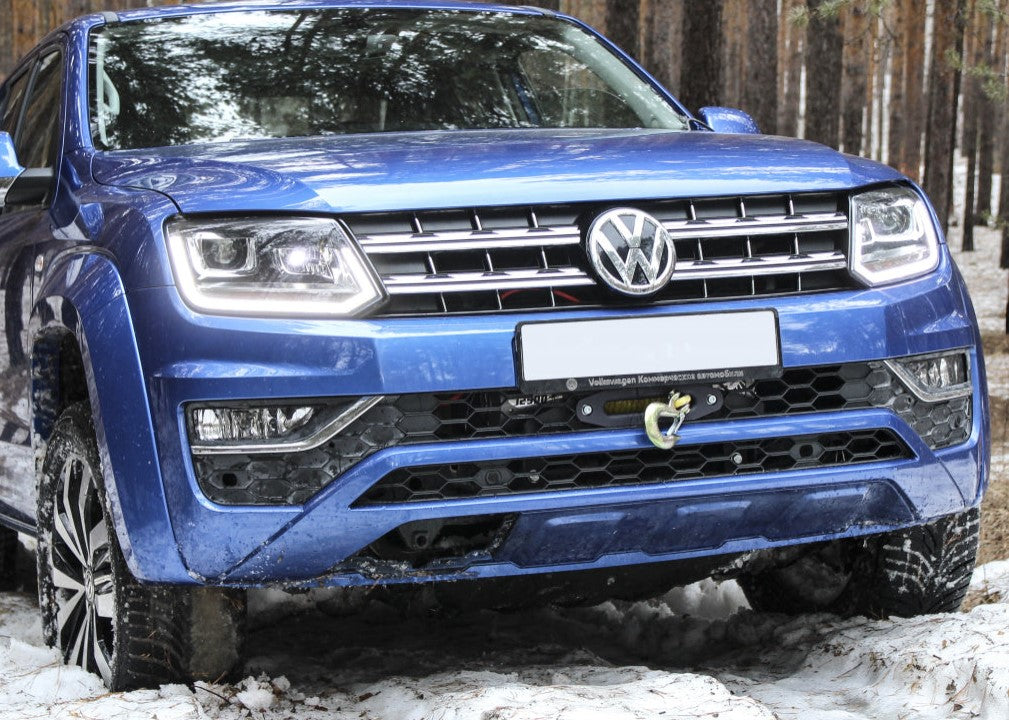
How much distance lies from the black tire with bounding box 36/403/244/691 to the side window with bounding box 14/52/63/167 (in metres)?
1.07

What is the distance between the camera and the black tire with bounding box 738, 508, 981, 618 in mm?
3699

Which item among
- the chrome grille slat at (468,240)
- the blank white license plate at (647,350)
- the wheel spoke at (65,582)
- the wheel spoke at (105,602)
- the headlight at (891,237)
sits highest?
the chrome grille slat at (468,240)

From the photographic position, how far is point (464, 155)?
3.16m

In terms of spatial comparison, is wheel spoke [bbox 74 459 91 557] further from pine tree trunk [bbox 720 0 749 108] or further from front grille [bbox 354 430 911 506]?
pine tree trunk [bbox 720 0 749 108]

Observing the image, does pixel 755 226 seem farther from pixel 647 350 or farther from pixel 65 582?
pixel 65 582

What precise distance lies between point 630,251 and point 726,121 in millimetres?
1666

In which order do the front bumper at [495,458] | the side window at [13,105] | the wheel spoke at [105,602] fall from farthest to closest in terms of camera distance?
the side window at [13,105] < the wheel spoke at [105,602] < the front bumper at [495,458]

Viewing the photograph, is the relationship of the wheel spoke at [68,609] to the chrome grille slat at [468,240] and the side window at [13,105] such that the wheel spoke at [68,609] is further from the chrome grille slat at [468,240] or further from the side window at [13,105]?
the side window at [13,105]

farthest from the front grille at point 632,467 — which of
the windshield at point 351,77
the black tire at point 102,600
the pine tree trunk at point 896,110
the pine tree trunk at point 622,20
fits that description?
the pine tree trunk at point 896,110

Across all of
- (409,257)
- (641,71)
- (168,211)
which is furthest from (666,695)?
(641,71)

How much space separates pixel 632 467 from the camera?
3027 mm

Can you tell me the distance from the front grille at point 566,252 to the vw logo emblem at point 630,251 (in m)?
0.03

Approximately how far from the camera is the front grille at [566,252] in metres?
2.88

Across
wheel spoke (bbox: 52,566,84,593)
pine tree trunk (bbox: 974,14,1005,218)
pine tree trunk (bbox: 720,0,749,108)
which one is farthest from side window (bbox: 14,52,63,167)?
pine tree trunk (bbox: 720,0,749,108)
